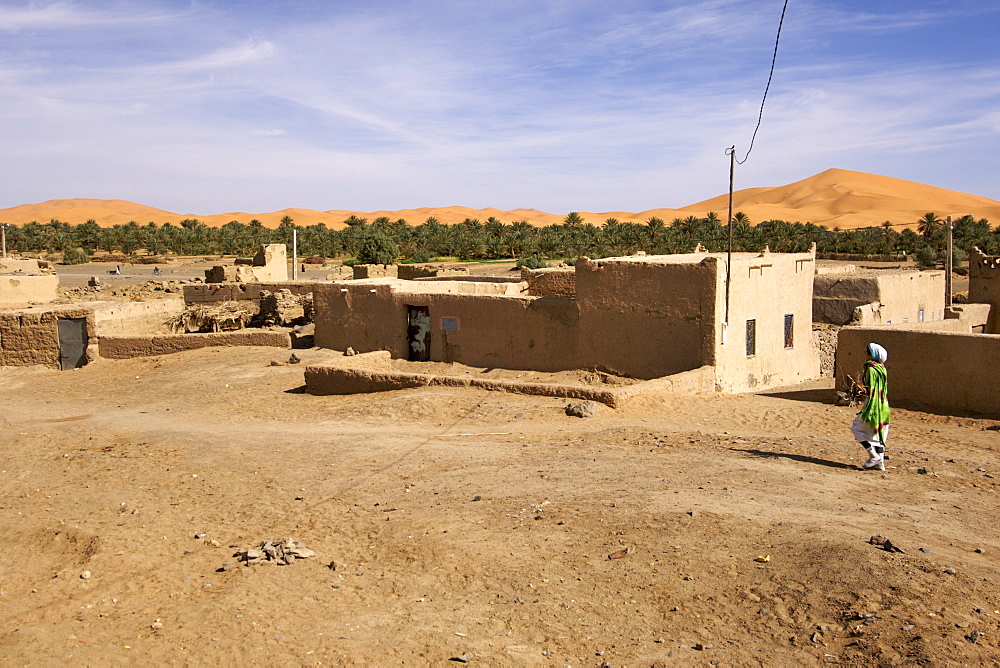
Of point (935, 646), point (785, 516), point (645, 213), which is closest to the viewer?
point (935, 646)

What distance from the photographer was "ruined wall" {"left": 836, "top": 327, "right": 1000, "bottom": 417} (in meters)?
10.9

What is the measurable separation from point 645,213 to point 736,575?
481 ft

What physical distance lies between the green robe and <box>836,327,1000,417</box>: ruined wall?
307cm

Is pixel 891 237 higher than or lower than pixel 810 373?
higher

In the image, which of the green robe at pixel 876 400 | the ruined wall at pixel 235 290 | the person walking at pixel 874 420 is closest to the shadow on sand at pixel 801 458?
the person walking at pixel 874 420

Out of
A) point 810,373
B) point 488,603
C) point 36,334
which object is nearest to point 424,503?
point 488,603

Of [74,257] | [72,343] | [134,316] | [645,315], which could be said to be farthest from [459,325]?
[74,257]

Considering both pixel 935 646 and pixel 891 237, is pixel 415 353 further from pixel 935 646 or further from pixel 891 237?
pixel 891 237

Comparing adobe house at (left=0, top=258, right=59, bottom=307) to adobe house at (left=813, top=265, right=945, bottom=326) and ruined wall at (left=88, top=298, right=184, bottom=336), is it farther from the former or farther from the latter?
adobe house at (left=813, top=265, right=945, bottom=326)

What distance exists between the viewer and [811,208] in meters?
117

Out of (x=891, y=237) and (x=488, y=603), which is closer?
(x=488, y=603)

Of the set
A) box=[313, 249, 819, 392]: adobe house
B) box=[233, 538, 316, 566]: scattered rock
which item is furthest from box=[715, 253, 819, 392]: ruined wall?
box=[233, 538, 316, 566]: scattered rock

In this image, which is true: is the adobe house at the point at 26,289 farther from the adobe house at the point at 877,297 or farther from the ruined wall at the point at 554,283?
the adobe house at the point at 877,297

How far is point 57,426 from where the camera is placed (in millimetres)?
13609
